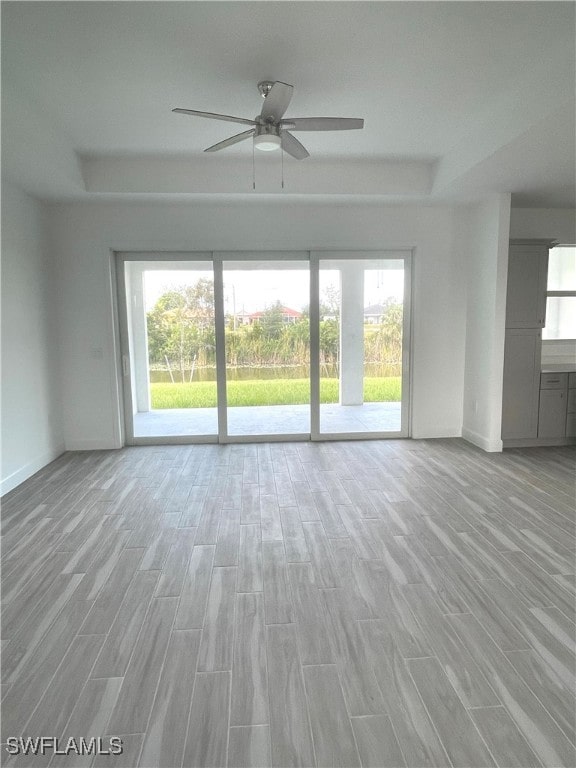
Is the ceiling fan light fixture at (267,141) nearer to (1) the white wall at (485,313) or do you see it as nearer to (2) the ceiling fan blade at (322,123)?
(2) the ceiling fan blade at (322,123)

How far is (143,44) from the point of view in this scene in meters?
2.46

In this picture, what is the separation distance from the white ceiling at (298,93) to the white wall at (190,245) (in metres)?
0.51

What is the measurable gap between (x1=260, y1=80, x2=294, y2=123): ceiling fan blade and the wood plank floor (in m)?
2.75

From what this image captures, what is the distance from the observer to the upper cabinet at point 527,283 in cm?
468

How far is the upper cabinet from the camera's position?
468 cm

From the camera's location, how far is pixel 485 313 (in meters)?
4.76

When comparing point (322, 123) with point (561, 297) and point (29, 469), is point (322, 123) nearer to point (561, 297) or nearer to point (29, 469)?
point (29, 469)

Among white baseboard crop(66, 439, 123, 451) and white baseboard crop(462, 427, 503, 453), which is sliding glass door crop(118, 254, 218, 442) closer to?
white baseboard crop(66, 439, 123, 451)

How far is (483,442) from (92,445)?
464 cm

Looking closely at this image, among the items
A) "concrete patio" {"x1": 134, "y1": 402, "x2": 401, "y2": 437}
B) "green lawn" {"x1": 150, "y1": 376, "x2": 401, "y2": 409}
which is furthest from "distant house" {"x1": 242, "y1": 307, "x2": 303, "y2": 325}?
"concrete patio" {"x1": 134, "y1": 402, "x2": 401, "y2": 437}

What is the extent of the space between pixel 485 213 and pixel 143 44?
3.81m

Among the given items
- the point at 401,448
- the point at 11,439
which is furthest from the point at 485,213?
the point at 11,439

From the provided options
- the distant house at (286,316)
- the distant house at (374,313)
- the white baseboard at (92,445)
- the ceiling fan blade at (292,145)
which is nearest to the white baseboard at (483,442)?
the distant house at (374,313)

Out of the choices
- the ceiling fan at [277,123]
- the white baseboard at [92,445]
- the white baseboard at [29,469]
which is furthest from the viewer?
the white baseboard at [92,445]
